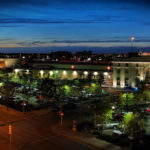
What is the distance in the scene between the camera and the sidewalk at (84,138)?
891 inches

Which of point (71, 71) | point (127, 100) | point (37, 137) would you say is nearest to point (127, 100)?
point (127, 100)

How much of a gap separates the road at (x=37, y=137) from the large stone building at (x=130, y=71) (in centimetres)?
3346

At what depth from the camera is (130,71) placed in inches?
2421

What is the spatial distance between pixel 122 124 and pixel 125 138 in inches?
52.5

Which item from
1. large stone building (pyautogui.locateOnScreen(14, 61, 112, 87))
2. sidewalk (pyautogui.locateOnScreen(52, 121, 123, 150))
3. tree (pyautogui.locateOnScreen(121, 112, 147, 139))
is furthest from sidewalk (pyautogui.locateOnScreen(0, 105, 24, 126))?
large stone building (pyautogui.locateOnScreen(14, 61, 112, 87))

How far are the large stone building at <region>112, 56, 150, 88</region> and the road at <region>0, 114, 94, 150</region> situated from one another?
110ft

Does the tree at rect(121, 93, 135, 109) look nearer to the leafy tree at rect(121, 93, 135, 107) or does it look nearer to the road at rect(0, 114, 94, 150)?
the leafy tree at rect(121, 93, 135, 107)

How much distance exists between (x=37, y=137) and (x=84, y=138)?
4.89 meters

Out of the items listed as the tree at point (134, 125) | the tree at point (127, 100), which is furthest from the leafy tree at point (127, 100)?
the tree at point (134, 125)

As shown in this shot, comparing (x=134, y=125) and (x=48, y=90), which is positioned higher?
(x=48, y=90)

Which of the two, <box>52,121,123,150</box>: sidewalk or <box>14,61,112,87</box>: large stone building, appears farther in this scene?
<box>14,61,112,87</box>: large stone building

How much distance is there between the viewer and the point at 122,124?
24.0 meters

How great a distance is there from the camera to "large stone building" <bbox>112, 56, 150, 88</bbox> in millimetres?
60188

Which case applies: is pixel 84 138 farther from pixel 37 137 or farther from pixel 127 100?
pixel 127 100
